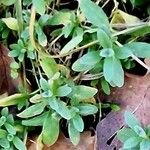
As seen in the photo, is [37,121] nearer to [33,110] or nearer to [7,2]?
[33,110]

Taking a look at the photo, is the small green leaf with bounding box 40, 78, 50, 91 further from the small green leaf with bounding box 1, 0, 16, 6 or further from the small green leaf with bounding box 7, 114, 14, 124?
the small green leaf with bounding box 1, 0, 16, 6

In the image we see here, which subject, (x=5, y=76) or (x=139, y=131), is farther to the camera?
(x=5, y=76)

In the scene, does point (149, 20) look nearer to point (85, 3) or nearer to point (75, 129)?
point (85, 3)

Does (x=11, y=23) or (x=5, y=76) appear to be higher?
(x=11, y=23)

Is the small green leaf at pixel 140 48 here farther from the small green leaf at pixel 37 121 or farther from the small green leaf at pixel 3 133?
the small green leaf at pixel 3 133

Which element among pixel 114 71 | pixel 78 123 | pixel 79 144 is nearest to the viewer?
pixel 114 71

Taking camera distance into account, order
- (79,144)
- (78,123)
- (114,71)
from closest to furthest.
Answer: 1. (114,71)
2. (78,123)
3. (79,144)

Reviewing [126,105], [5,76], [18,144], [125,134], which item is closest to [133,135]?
[125,134]
